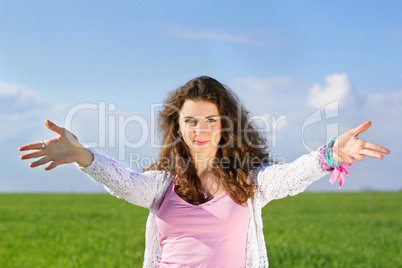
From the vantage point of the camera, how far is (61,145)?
267 cm

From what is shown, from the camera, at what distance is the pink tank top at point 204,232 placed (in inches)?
114

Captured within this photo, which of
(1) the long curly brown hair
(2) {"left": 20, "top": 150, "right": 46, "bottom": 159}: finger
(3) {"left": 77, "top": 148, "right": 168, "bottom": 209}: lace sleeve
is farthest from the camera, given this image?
(1) the long curly brown hair

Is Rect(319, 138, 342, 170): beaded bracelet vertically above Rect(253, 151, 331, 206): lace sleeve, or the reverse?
Rect(319, 138, 342, 170): beaded bracelet

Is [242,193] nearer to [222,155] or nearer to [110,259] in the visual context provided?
[222,155]

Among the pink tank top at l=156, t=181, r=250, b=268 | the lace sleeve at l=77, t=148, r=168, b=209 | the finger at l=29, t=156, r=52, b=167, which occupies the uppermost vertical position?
the finger at l=29, t=156, r=52, b=167

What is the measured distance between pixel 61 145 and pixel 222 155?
1.19 meters

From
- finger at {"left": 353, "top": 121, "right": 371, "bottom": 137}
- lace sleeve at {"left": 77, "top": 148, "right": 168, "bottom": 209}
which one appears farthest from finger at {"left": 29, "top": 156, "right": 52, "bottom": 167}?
finger at {"left": 353, "top": 121, "right": 371, "bottom": 137}

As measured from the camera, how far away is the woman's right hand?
2557 millimetres

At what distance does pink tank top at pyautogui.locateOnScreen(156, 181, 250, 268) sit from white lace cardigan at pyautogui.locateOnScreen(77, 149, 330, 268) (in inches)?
3.7

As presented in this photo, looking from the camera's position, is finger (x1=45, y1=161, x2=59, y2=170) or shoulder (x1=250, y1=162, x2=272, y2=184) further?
shoulder (x1=250, y1=162, x2=272, y2=184)

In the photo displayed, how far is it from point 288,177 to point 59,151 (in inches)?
56.1

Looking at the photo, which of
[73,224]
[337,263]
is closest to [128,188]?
[337,263]

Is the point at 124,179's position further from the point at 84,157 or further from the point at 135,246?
the point at 135,246

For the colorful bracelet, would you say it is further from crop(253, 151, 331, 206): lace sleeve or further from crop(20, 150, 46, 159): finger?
crop(20, 150, 46, 159): finger
